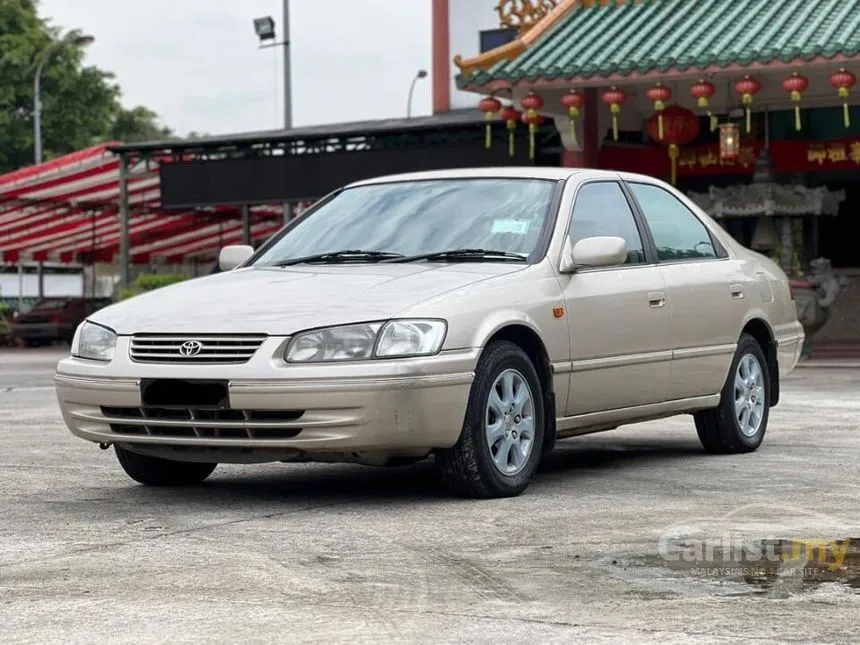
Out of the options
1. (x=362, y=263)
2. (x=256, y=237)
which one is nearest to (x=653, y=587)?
(x=362, y=263)

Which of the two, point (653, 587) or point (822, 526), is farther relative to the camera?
point (822, 526)

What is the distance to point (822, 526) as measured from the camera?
6.65 m

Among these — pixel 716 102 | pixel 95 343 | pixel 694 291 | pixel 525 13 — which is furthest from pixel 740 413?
pixel 716 102

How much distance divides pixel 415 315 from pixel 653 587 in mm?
2110

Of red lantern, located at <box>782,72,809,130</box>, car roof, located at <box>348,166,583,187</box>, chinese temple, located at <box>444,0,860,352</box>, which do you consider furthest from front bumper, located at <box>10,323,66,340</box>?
car roof, located at <box>348,166,583,187</box>

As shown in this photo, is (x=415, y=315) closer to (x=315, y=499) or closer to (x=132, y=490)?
(x=315, y=499)

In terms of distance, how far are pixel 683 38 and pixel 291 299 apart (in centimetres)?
1510

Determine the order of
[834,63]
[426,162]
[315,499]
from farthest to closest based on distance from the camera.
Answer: [426,162] < [834,63] < [315,499]

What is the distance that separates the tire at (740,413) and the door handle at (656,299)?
0.87m

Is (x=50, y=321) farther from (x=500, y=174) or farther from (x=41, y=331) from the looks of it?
(x=500, y=174)

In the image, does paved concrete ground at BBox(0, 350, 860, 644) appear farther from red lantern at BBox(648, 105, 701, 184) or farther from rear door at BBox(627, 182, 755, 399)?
red lantern at BBox(648, 105, 701, 184)

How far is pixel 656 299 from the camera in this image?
8805 millimetres

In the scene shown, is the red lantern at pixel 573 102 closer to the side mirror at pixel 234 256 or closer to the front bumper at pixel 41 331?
the side mirror at pixel 234 256

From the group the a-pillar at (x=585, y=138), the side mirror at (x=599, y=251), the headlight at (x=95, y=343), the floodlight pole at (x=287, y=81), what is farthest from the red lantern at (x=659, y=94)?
the floodlight pole at (x=287, y=81)
